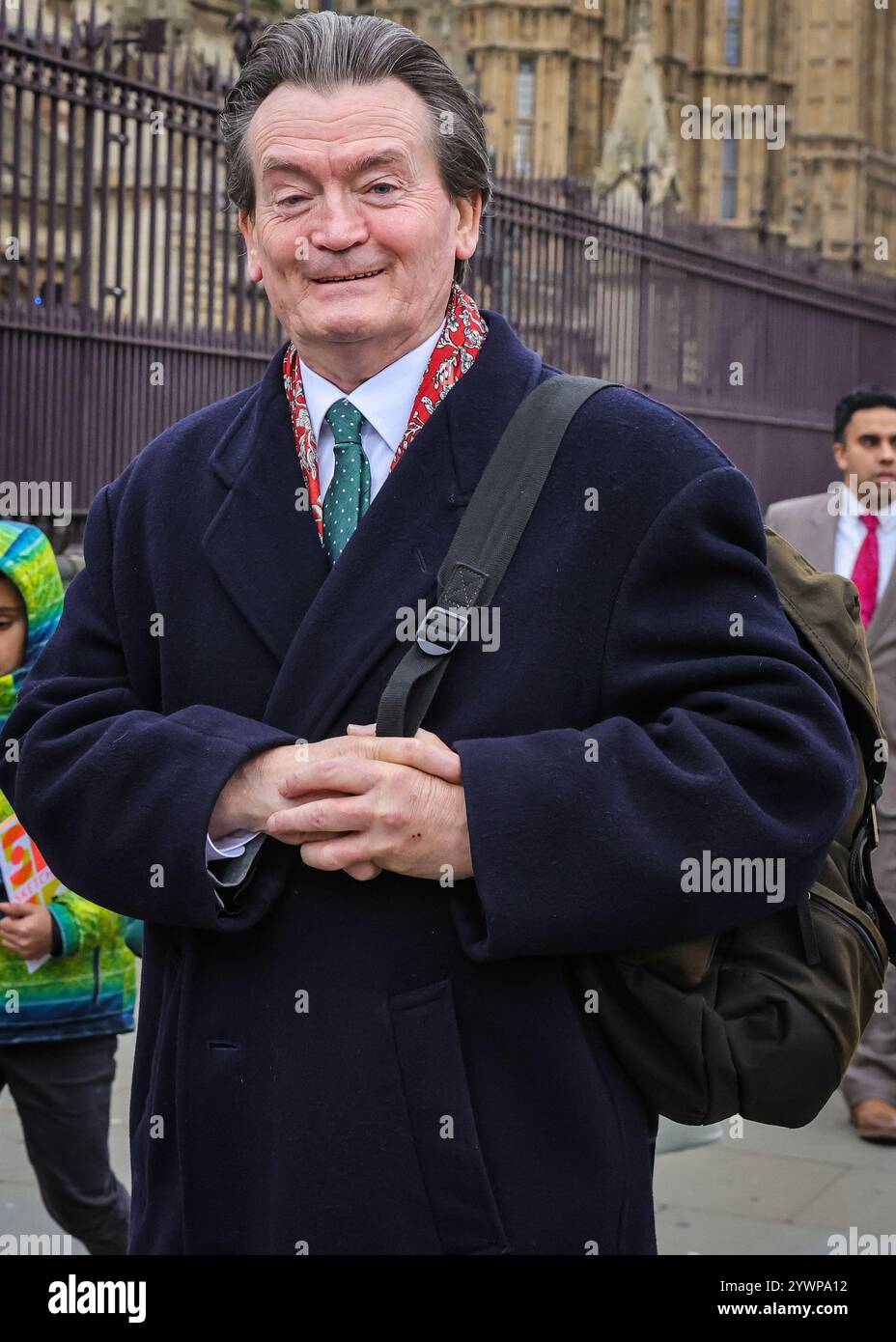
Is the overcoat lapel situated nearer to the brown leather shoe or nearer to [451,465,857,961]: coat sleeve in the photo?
[451,465,857,961]: coat sleeve

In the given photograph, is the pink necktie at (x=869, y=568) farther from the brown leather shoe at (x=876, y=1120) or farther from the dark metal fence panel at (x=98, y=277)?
the dark metal fence panel at (x=98, y=277)

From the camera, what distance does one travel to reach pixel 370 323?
2217 millimetres

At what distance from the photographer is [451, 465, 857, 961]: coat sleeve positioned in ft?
6.63

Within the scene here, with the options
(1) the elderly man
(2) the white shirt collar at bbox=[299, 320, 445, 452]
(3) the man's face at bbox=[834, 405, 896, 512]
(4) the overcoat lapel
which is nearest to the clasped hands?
(1) the elderly man

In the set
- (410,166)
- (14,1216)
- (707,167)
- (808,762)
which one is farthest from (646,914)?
(707,167)

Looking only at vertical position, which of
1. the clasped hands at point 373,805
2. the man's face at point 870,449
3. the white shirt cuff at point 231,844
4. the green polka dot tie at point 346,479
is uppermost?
the green polka dot tie at point 346,479

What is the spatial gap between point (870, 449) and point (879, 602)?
93 cm

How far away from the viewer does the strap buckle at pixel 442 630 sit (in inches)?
81.4

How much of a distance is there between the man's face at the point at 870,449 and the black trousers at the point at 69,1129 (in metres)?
3.92

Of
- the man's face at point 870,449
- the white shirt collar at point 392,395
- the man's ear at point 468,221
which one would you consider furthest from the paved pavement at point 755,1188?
the man's ear at point 468,221

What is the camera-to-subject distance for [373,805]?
1994mm

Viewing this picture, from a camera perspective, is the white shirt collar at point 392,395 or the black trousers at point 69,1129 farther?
the black trousers at point 69,1129

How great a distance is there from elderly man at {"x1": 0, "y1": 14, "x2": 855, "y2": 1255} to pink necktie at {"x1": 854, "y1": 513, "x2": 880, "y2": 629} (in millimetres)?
4298

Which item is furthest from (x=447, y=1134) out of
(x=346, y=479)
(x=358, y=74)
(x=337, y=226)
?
(x=358, y=74)
